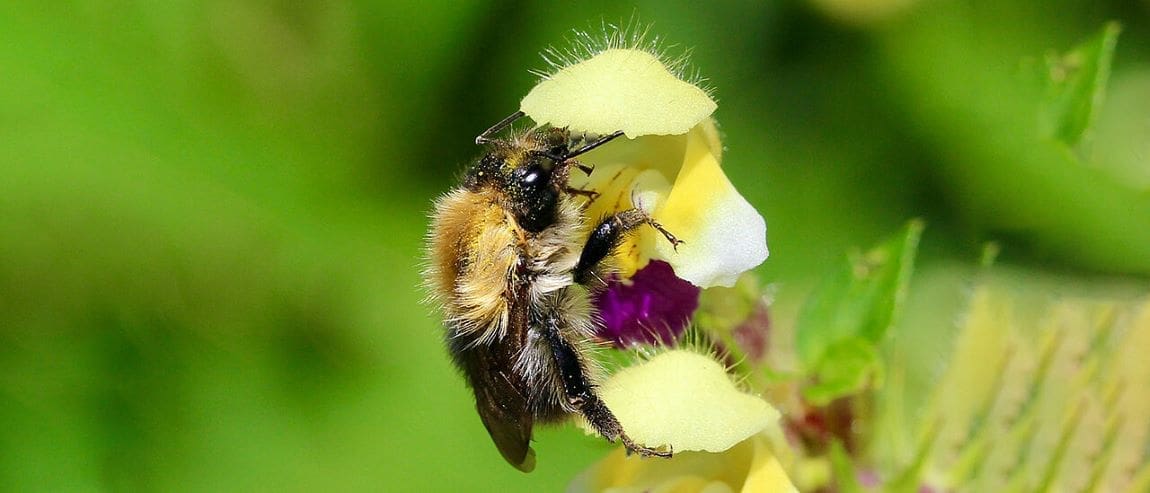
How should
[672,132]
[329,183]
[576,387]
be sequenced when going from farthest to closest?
[329,183] < [576,387] < [672,132]

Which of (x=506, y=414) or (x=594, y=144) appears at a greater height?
(x=594, y=144)

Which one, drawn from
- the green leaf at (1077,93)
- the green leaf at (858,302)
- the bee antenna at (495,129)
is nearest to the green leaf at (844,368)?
the green leaf at (858,302)

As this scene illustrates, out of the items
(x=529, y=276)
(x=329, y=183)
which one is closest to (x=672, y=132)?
(x=529, y=276)

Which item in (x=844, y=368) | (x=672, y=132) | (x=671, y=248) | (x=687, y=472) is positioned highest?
(x=672, y=132)

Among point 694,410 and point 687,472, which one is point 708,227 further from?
point 687,472

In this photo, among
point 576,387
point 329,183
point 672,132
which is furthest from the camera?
point 329,183

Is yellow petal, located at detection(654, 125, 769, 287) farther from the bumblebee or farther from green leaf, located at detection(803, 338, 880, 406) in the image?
green leaf, located at detection(803, 338, 880, 406)

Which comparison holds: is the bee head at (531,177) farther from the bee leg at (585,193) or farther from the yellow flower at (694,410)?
the yellow flower at (694,410)

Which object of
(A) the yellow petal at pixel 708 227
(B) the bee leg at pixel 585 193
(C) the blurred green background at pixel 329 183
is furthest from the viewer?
(C) the blurred green background at pixel 329 183
